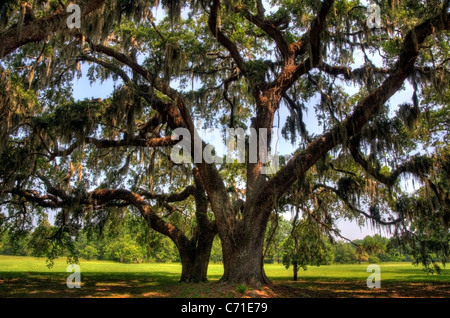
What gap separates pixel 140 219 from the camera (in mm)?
14797

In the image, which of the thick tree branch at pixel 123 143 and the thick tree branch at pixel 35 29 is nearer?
the thick tree branch at pixel 35 29

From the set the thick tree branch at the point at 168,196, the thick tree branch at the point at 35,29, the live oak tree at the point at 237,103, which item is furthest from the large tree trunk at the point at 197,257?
the thick tree branch at the point at 35,29

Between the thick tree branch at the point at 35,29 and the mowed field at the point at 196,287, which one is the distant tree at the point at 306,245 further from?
the thick tree branch at the point at 35,29

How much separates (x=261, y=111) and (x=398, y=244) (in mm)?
7314

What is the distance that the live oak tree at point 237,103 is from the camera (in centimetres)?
762

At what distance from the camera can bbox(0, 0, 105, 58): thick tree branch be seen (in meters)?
4.93

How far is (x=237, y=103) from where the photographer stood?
1239 cm

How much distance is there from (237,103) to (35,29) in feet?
26.8

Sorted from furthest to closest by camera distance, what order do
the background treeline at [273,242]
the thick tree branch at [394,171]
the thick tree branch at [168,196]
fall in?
the thick tree branch at [168,196] → the background treeline at [273,242] → the thick tree branch at [394,171]

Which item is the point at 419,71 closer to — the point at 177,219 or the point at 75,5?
the point at 75,5

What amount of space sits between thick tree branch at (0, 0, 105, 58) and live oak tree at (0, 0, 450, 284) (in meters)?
0.04

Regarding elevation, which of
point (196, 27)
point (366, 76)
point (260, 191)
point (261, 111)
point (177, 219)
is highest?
point (196, 27)

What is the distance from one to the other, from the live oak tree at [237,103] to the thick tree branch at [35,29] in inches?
1.6
